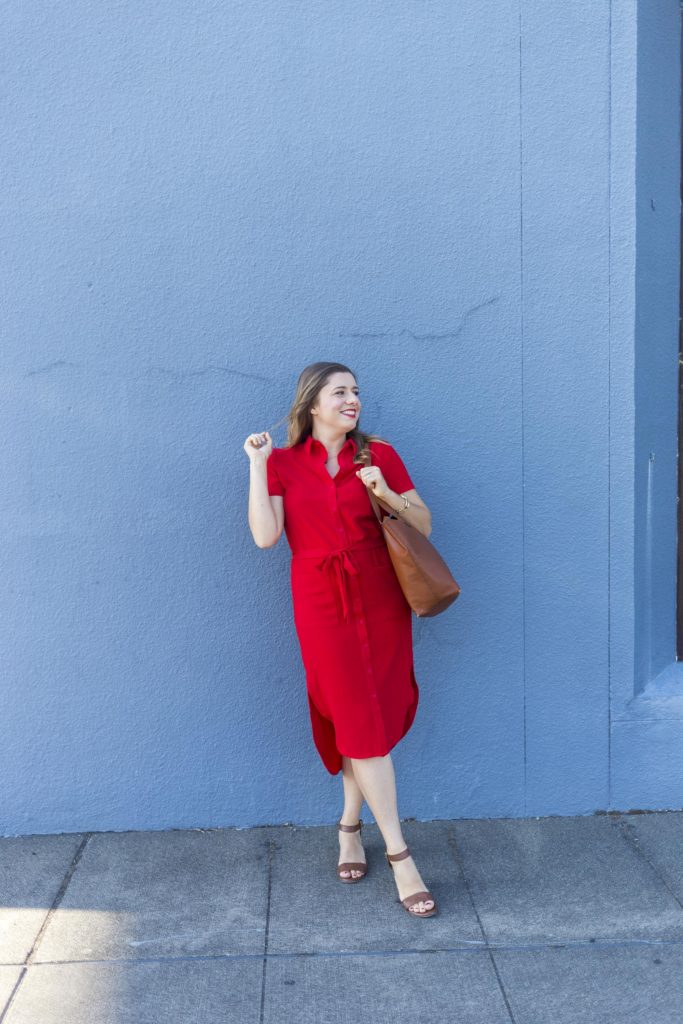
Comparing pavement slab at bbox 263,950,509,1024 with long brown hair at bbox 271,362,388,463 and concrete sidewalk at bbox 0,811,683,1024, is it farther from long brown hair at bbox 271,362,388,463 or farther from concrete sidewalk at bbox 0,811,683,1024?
long brown hair at bbox 271,362,388,463

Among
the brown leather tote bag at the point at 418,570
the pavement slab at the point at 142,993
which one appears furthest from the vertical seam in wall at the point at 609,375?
the pavement slab at the point at 142,993

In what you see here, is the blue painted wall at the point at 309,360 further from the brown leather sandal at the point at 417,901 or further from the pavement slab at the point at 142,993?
the pavement slab at the point at 142,993

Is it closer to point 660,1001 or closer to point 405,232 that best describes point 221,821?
point 660,1001

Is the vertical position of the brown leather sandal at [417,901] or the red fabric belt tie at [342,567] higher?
the red fabric belt tie at [342,567]

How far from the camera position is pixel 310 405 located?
11.5ft

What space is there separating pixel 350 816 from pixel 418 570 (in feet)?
3.50

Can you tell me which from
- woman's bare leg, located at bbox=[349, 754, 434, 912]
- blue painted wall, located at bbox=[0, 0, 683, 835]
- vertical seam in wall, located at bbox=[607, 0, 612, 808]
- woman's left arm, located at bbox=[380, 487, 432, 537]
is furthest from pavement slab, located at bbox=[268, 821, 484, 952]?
woman's left arm, located at bbox=[380, 487, 432, 537]

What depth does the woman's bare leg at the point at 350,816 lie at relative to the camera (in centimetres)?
368

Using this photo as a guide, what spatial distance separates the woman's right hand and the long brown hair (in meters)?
0.16

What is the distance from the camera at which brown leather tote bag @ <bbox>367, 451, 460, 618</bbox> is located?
3285mm

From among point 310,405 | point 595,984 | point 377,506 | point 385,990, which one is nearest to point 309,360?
point 310,405

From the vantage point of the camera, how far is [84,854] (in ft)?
12.8

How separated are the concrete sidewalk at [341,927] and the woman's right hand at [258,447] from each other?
5.16 feet

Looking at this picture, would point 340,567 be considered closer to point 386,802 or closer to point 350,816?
point 386,802
